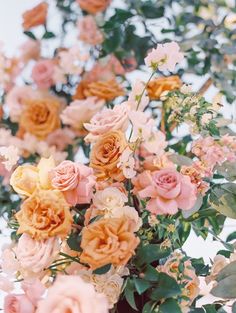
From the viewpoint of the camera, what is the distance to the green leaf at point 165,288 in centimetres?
73

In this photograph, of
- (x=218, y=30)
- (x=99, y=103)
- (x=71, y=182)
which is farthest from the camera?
(x=218, y=30)

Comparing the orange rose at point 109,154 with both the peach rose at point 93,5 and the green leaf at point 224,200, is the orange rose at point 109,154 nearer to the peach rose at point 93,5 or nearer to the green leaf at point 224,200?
the green leaf at point 224,200

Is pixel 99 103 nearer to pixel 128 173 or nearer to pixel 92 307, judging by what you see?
pixel 128 173

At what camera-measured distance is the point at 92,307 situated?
0.65 m

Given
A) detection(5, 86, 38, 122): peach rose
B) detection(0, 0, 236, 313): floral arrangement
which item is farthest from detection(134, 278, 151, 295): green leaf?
detection(5, 86, 38, 122): peach rose

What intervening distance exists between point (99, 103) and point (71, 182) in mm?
690

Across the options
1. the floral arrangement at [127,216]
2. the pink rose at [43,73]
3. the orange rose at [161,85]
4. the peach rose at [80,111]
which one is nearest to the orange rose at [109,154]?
the floral arrangement at [127,216]

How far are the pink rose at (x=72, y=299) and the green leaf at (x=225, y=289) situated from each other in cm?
18

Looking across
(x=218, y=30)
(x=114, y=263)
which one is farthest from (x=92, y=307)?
(x=218, y=30)

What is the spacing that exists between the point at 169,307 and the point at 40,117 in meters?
0.83

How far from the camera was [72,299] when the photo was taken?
26.0 inches

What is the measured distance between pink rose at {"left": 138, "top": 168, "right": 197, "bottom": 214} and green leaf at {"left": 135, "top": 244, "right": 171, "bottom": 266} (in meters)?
0.04

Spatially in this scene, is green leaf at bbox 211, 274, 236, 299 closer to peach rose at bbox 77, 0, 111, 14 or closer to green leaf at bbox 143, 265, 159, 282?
green leaf at bbox 143, 265, 159, 282

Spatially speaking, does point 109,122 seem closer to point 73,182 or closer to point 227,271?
point 73,182
